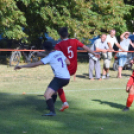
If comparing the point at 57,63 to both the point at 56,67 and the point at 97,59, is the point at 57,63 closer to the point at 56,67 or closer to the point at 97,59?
the point at 56,67

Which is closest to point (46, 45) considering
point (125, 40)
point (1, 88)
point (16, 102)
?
point (16, 102)

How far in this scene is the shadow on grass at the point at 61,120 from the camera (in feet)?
19.8

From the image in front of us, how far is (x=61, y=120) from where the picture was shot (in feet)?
22.4

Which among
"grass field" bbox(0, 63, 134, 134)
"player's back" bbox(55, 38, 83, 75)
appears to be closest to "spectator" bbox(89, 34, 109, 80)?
"grass field" bbox(0, 63, 134, 134)

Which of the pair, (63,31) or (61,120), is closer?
(61,120)

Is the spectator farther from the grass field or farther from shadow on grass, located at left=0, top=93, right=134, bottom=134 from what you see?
shadow on grass, located at left=0, top=93, right=134, bottom=134

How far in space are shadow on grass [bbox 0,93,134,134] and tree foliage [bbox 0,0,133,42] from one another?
31.7 ft

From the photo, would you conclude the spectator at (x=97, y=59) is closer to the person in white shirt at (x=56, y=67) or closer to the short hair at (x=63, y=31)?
the short hair at (x=63, y=31)

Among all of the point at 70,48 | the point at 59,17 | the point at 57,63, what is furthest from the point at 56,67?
the point at 59,17

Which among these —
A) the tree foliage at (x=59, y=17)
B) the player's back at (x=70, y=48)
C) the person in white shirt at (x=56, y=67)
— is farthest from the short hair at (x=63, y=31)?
the tree foliage at (x=59, y=17)

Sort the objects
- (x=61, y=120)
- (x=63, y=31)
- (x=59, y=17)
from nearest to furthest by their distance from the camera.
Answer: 1. (x=61, y=120)
2. (x=63, y=31)
3. (x=59, y=17)

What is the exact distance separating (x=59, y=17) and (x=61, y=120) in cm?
1226

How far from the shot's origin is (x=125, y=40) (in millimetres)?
14766

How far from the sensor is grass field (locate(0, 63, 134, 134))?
6188mm
